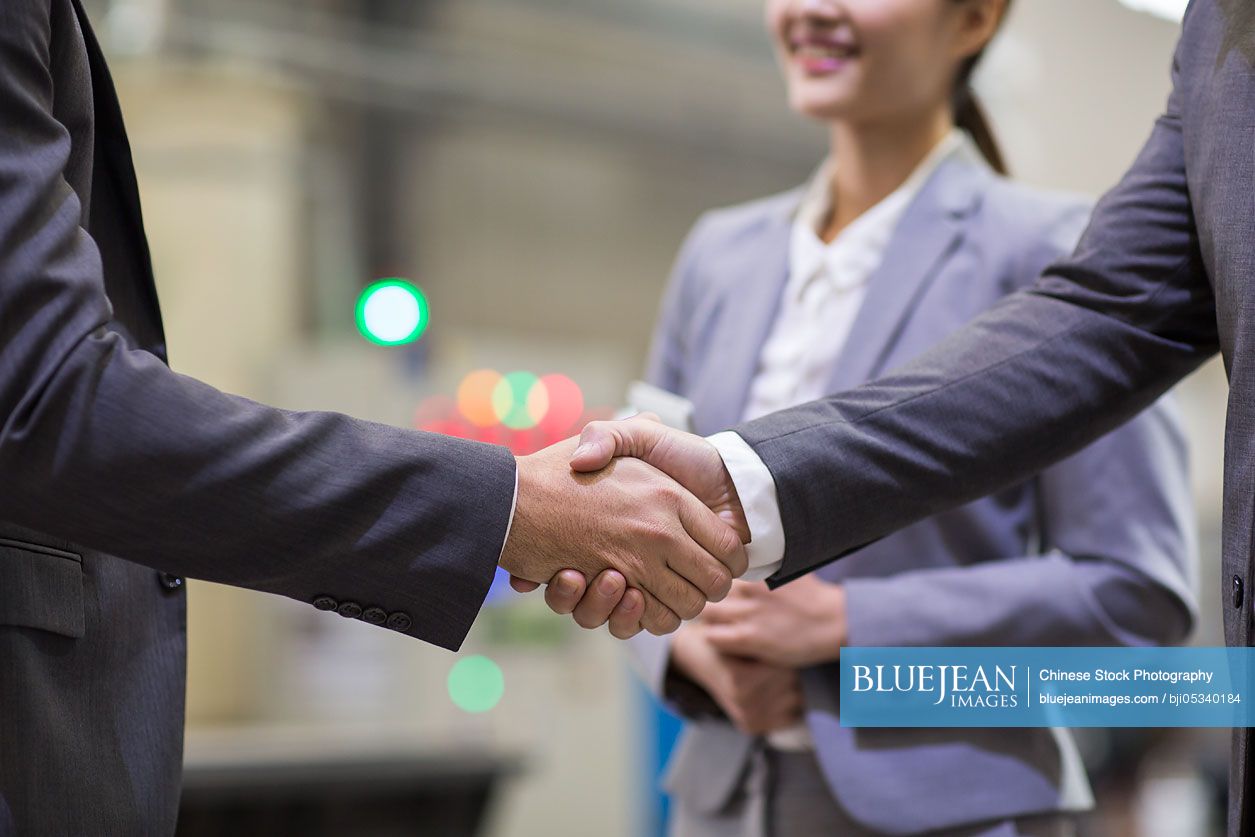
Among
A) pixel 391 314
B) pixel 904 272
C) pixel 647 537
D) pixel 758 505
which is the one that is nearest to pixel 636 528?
pixel 647 537

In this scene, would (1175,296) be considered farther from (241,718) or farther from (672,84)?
(672,84)

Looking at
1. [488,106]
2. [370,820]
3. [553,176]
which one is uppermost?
[488,106]

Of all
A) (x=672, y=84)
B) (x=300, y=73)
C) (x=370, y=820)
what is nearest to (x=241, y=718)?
(x=370, y=820)

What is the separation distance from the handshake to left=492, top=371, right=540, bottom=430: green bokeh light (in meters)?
4.35

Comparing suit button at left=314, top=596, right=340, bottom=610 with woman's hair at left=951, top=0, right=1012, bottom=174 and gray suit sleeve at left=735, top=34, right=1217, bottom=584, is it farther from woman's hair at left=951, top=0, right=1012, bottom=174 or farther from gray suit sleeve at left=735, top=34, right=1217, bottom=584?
woman's hair at left=951, top=0, right=1012, bottom=174

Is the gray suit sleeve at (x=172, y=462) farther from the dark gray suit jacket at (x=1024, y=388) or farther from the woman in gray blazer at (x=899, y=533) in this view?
the woman in gray blazer at (x=899, y=533)

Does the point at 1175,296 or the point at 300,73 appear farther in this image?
the point at 300,73

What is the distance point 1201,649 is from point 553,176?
6464 mm

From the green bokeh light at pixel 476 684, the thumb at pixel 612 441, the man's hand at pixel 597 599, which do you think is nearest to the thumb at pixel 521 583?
the man's hand at pixel 597 599

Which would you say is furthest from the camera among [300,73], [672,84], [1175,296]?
[672,84]

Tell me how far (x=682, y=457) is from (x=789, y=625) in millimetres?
246

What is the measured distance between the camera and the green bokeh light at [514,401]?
586 cm

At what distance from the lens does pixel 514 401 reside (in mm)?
5961

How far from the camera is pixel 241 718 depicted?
19.7 feet
